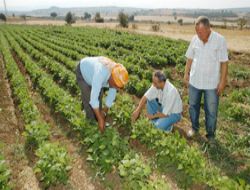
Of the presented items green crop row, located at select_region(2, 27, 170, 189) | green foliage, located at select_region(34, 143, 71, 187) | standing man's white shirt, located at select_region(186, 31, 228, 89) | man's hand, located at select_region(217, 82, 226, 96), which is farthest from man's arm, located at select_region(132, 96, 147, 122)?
green foliage, located at select_region(34, 143, 71, 187)

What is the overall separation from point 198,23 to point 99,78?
1815 millimetres

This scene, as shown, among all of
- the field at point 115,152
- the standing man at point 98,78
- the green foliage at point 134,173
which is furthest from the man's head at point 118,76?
the green foliage at point 134,173

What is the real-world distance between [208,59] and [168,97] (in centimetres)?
94

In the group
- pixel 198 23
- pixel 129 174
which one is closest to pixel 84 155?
pixel 129 174

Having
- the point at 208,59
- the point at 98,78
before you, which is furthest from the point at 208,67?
the point at 98,78

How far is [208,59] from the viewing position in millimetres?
5570

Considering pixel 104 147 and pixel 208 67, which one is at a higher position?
pixel 208 67

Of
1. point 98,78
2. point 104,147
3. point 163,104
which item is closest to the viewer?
point 98,78

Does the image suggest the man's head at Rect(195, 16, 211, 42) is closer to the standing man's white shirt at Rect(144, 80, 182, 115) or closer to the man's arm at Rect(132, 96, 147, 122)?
the standing man's white shirt at Rect(144, 80, 182, 115)

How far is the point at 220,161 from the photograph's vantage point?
5391 millimetres

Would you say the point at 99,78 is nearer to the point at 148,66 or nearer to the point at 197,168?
the point at 197,168

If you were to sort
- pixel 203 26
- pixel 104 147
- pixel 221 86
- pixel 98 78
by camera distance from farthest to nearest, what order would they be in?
pixel 221 86
pixel 203 26
pixel 104 147
pixel 98 78

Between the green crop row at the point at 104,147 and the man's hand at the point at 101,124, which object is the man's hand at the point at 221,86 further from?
the man's hand at the point at 101,124

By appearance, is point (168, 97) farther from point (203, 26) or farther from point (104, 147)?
point (104, 147)
